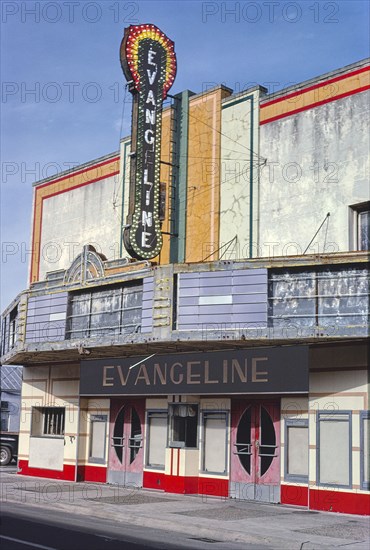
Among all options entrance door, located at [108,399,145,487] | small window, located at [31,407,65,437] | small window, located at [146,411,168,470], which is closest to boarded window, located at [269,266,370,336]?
small window, located at [146,411,168,470]

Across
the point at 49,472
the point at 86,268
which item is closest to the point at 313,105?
the point at 86,268

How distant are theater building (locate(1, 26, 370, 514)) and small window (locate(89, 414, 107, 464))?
62mm

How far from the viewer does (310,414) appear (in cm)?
1945

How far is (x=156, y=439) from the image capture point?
920 inches

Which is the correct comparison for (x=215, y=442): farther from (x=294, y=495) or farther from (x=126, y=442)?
(x=126, y=442)

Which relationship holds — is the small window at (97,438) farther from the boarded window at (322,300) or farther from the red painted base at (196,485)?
the boarded window at (322,300)

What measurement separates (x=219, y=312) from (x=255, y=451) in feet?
13.7

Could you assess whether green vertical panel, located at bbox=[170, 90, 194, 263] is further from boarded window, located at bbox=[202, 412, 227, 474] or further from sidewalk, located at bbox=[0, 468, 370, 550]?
sidewalk, located at bbox=[0, 468, 370, 550]

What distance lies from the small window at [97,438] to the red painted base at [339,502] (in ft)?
27.9

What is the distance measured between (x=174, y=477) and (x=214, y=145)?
10419mm

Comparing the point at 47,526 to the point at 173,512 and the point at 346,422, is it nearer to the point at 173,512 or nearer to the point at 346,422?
the point at 173,512

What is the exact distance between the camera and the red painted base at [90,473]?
81.3ft

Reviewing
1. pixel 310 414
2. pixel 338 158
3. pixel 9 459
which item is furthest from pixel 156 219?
pixel 9 459

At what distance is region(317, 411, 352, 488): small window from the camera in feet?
60.8
